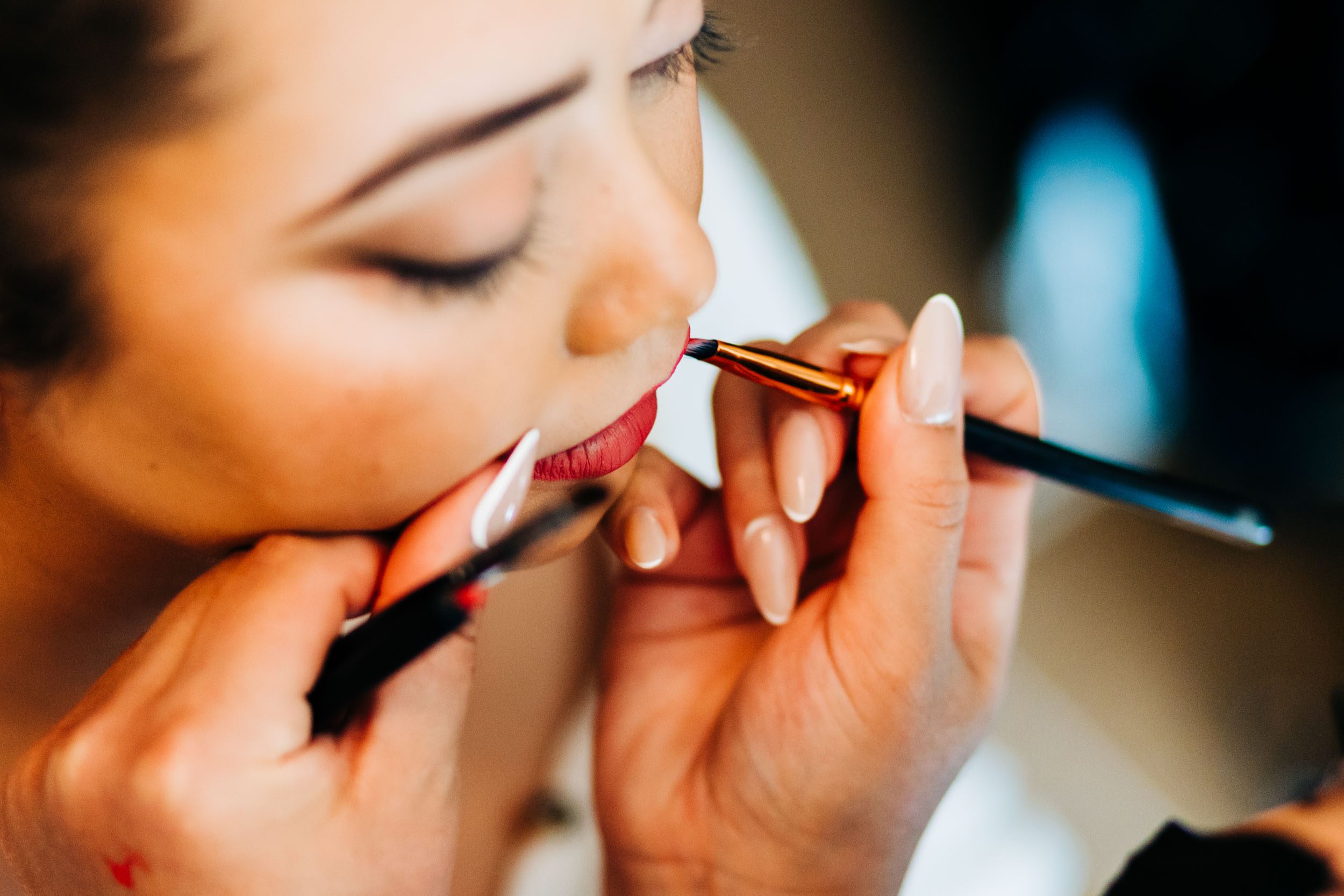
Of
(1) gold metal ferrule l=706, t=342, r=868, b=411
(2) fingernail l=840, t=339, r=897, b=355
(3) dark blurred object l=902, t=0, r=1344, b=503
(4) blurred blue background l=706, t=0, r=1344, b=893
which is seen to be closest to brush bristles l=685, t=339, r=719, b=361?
(1) gold metal ferrule l=706, t=342, r=868, b=411

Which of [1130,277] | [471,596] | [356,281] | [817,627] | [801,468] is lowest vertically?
[1130,277]

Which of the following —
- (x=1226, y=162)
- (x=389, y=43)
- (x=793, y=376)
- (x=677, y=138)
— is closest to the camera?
(x=389, y=43)

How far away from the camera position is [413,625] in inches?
13.2

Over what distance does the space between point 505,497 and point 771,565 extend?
8.3 inches

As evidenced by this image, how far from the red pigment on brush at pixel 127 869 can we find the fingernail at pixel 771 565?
1.07ft

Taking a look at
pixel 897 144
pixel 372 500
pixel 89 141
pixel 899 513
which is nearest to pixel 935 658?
pixel 899 513

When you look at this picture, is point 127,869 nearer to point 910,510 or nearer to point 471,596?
point 471,596

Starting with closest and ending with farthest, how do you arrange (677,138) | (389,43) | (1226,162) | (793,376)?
(389,43)
(677,138)
(793,376)
(1226,162)

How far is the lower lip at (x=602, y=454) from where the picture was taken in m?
0.45

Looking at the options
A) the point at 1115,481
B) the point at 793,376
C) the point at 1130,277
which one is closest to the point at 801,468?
the point at 793,376

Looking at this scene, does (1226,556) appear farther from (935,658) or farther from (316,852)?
(316,852)

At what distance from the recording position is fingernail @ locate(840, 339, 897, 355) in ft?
1.85

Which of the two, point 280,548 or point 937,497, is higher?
point 280,548

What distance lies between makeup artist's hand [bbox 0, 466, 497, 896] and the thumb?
0.74 ft
